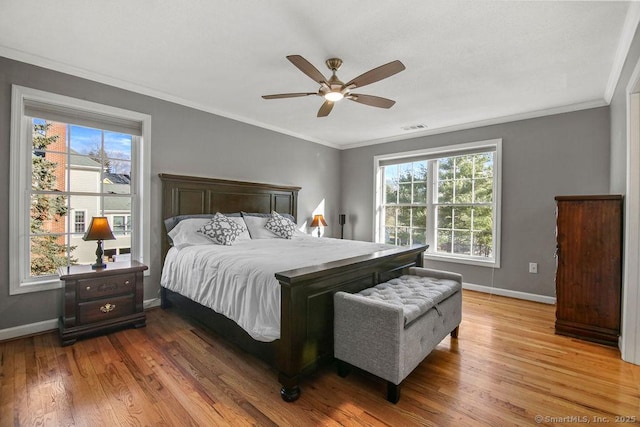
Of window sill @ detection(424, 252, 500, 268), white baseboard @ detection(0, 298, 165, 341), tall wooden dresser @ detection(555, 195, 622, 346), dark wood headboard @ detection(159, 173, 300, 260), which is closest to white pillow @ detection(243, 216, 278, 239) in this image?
dark wood headboard @ detection(159, 173, 300, 260)

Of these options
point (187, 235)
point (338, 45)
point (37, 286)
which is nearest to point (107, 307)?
point (37, 286)

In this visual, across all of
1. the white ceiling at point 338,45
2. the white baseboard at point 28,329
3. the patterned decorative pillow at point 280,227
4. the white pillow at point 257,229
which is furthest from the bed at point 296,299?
the white ceiling at point 338,45

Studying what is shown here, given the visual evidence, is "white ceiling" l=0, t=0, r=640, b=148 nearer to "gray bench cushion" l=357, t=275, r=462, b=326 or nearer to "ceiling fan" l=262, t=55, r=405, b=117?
"ceiling fan" l=262, t=55, r=405, b=117

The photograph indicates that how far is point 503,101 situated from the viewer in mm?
3514

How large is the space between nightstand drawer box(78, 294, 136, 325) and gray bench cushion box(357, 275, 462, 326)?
2207mm

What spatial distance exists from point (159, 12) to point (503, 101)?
359cm

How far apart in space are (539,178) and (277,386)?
400cm

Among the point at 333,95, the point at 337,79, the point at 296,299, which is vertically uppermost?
the point at 337,79

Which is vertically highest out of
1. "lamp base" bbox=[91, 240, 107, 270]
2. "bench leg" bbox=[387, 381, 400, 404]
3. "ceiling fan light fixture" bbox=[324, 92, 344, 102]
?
"ceiling fan light fixture" bbox=[324, 92, 344, 102]

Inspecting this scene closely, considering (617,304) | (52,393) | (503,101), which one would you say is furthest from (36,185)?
(617,304)

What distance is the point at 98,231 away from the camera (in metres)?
2.69

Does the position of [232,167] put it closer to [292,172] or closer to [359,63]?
[292,172]

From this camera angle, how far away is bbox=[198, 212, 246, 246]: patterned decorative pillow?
3283 mm

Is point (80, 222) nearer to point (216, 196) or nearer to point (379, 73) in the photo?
point (216, 196)
